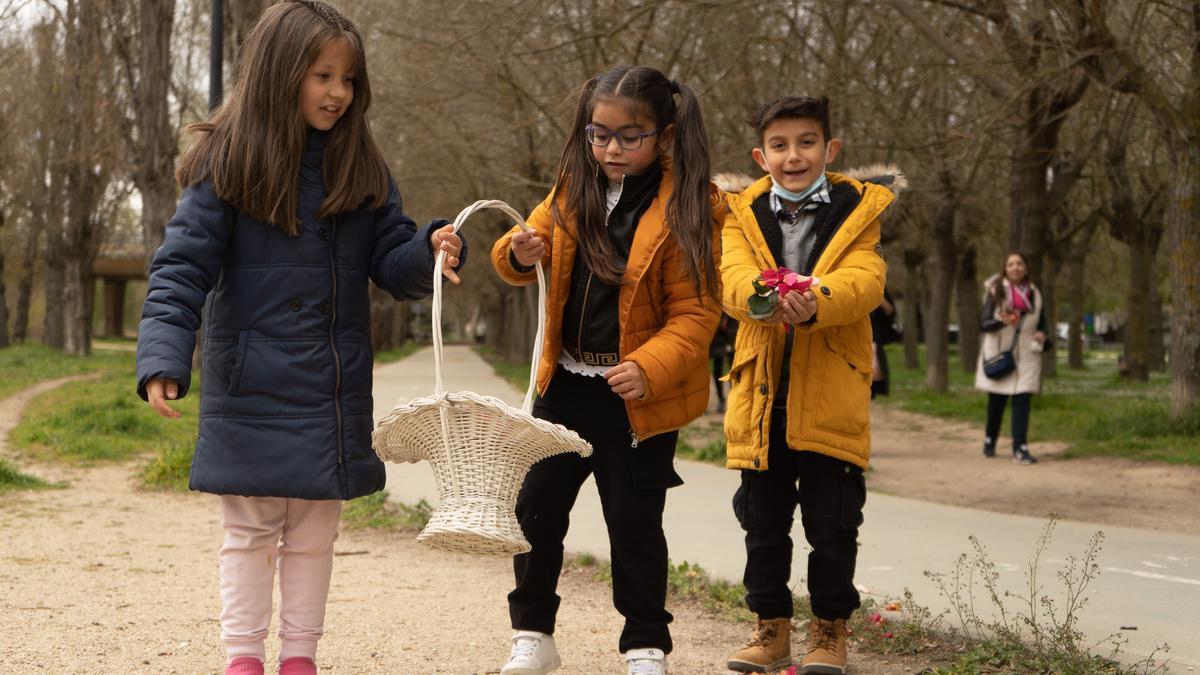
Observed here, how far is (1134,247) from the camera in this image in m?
23.7

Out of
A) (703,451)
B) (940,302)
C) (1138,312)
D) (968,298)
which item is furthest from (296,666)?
(968,298)

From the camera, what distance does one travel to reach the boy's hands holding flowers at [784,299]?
368 cm

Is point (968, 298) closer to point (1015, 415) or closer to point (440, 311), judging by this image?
point (1015, 415)

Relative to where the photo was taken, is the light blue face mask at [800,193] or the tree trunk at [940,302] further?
the tree trunk at [940,302]

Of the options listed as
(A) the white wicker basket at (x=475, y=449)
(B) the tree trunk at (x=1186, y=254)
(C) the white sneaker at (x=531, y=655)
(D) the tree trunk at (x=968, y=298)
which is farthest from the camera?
(D) the tree trunk at (x=968, y=298)

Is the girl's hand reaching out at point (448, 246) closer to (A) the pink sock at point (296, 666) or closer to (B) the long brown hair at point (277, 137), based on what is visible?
(B) the long brown hair at point (277, 137)

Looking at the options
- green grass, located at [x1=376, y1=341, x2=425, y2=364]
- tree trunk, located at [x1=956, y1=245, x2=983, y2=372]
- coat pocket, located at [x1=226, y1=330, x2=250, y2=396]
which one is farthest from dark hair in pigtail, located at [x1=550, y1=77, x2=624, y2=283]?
green grass, located at [x1=376, y1=341, x2=425, y2=364]

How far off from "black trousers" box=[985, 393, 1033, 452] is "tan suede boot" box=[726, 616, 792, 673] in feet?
23.2

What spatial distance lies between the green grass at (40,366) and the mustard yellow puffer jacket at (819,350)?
1635cm

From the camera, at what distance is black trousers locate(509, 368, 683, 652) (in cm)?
372

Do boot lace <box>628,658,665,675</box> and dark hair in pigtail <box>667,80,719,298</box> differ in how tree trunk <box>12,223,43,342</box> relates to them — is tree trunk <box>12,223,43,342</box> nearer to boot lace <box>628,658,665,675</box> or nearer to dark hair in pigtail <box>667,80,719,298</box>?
dark hair in pigtail <box>667,80,719,298</box>

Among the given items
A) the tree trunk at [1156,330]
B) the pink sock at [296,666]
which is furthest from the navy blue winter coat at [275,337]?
the tree trunk at [1156,330]

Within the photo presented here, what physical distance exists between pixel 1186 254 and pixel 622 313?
29.7 ft

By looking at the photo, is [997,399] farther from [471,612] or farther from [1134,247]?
[1134,247]
